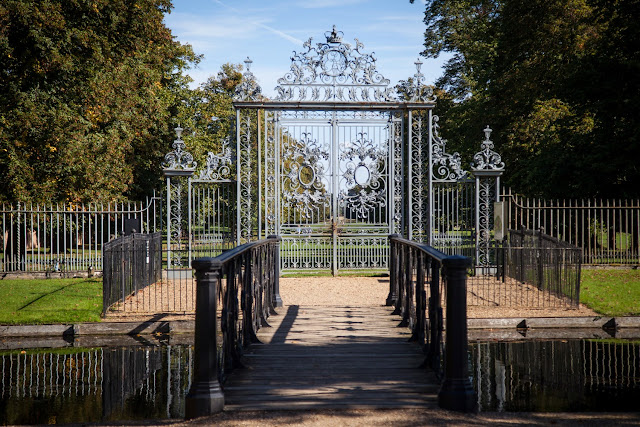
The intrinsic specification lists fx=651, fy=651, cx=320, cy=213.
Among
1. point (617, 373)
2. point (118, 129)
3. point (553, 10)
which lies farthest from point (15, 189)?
point (553, 10)

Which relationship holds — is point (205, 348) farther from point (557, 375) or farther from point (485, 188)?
point (485, 188)

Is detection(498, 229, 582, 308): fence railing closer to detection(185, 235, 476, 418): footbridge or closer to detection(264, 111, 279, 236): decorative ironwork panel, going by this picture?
detection(185, 235, 476, 418): footbridge

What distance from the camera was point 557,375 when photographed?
23.8 ft

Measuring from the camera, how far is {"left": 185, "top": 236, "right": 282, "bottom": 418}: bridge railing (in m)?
5.27

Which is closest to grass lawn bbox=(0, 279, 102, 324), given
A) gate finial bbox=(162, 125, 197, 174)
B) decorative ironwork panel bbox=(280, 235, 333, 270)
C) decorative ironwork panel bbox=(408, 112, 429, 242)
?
gate finial bbox=(162, 125, 197, 174)

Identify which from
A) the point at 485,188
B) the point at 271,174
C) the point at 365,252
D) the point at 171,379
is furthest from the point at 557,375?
the point at 271,174

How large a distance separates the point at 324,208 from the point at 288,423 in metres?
11.1

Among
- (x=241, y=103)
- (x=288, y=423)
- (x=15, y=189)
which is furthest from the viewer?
(x=15, y=189)

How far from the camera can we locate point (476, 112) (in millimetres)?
27312

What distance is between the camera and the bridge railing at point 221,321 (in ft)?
17.3

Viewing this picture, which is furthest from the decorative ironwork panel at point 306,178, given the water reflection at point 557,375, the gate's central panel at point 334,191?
the water reflection at point 557,375

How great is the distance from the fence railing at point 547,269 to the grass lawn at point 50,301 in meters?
7.25

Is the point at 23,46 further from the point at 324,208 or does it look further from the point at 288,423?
the point at 288,423

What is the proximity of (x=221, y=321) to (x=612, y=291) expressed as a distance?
983cm
